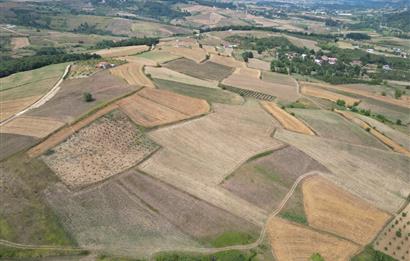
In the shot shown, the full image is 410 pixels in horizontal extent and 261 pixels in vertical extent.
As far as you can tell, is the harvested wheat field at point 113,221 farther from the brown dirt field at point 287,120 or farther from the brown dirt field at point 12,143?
the brown dirt field at point 287,120

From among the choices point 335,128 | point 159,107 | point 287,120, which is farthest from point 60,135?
point 335,128

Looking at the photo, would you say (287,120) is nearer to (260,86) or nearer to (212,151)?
(212,151)

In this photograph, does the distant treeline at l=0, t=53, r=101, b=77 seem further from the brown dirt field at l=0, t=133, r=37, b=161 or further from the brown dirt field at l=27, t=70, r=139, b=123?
the brown dirt field at l=0, t=133, r=37, b=161

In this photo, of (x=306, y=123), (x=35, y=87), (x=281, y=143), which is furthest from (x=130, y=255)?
(x=35, y=87)

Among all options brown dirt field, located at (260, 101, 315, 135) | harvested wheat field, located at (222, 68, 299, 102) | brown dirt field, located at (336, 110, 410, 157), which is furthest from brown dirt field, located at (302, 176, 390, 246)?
harvested wheat field, located at (222, 68, 299, 102)

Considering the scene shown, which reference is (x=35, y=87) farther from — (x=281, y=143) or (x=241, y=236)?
(x=241, y=236)
